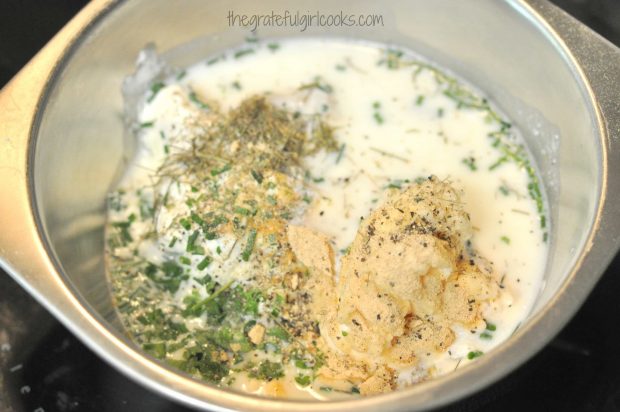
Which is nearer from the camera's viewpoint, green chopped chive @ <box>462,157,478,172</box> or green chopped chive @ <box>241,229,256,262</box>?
green chopped chive @ <box>241,229,256,262</box>

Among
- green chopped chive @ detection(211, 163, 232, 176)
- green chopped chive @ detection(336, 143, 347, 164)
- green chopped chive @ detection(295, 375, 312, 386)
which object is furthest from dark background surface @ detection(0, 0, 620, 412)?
green chopped chive @ detection(336, 143, 347, 164)

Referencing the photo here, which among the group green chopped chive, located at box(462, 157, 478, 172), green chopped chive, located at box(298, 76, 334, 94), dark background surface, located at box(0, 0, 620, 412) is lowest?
dark background surface, located at box(0, 0, 620, 412)

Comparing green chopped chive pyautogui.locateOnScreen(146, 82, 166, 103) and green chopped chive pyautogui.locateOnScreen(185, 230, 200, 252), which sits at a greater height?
green chopped chive pyautogui.locateOnScreen(146, 82, 166, 103)

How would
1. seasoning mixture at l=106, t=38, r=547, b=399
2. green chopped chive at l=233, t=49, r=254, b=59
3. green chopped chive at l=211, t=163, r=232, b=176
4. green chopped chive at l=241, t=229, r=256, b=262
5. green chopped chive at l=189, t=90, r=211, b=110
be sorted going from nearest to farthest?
seasoning mixture at l=106, t=38, r=547, b=399 < green chopped chive at l=241, t=229, r=256, b=262 < green chopped chive at l=211, t=163, r=232, b=176 < green chopped chive at l=189, t=90, r=211, b=110 < green chopped chive at l=233, t=49, r=254, b=59

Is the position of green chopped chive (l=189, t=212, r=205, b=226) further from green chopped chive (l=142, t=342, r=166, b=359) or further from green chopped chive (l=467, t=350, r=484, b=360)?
green chopped chive (l=467, t=350, r=484, b=360)

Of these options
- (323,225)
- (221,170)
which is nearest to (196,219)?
(221,170)

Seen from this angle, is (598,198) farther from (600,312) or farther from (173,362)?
(173,362)

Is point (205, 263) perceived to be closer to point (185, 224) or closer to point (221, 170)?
point (185, 224)

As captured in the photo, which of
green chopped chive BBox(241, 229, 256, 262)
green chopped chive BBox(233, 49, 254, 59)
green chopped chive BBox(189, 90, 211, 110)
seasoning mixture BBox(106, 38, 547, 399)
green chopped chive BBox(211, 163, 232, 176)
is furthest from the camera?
green chopped chive BBox(233, 49, 254, 59)
